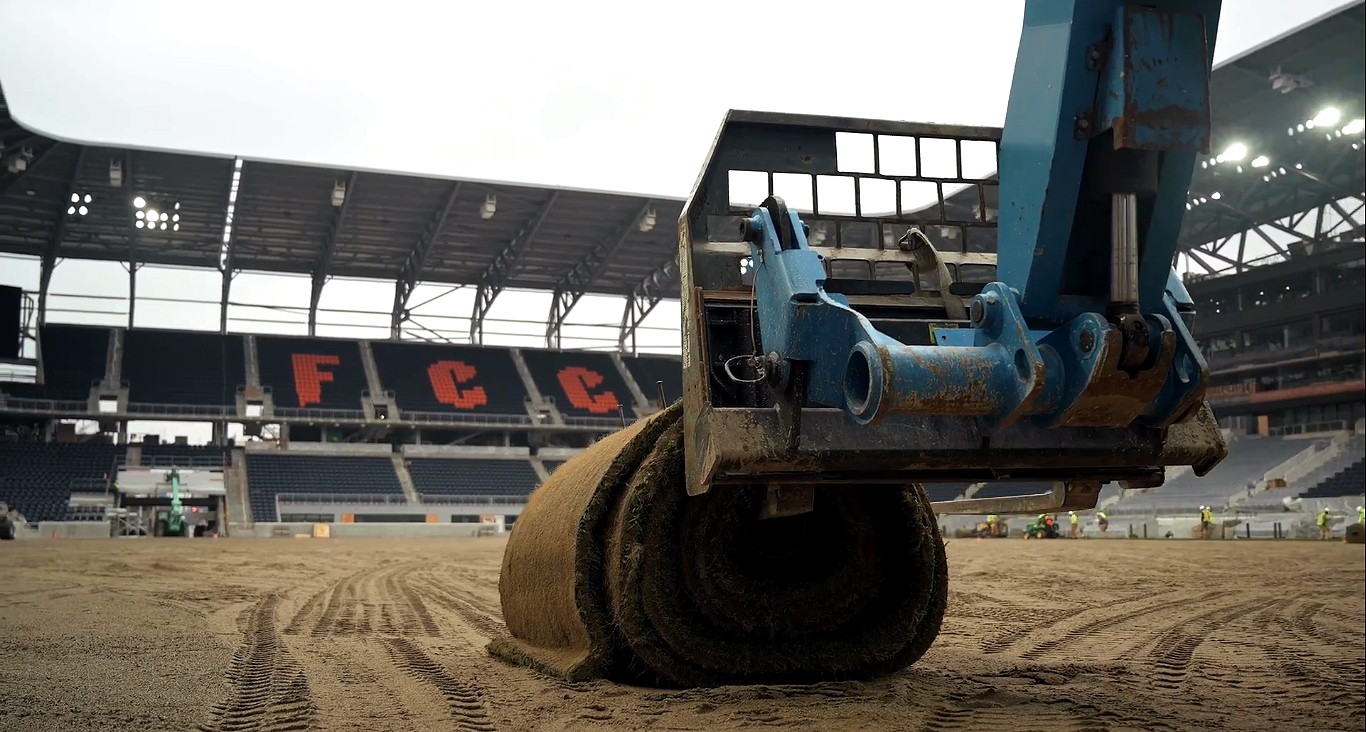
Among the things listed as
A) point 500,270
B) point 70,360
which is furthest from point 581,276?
point 70,360

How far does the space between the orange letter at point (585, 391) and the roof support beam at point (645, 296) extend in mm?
2420

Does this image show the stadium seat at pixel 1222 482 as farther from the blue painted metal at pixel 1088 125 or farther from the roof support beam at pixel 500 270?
the blue painted metal at pixel 1088 125

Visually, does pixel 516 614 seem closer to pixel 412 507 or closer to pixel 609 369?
pixel 412 507

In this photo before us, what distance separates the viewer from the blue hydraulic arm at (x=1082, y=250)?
334 cm

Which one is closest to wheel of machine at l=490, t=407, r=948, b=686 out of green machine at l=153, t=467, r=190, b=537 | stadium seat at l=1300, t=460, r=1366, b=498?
green machine at l=153, t=467, r=190, b=537

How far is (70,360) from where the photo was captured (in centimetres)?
4388

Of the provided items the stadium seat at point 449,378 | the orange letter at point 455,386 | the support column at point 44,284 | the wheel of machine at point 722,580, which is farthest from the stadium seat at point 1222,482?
the support column at point 44,284

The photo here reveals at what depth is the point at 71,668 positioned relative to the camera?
17.6 ft

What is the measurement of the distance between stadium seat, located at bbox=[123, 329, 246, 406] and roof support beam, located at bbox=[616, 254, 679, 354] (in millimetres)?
16878

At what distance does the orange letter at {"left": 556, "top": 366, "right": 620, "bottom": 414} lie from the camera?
50.4 m

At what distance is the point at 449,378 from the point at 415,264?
601 centimetres

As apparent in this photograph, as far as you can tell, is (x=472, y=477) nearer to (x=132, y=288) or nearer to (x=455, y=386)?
(x=455, y=386)

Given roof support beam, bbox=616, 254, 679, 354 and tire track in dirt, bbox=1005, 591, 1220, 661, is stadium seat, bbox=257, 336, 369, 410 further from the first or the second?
tire track in dirt, bbox=1005, 591, 1220, 661

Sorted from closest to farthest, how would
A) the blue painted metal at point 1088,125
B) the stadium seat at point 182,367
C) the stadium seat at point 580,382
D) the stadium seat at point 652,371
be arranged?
the blue painted metal at point 1088,125
the stadium seat at point 182,367
the stadium seat at point 580,382
the stadium seat at point 652,371
